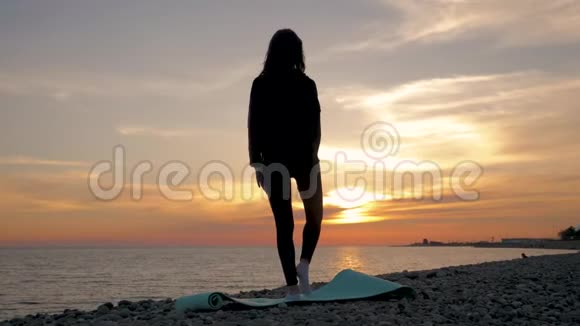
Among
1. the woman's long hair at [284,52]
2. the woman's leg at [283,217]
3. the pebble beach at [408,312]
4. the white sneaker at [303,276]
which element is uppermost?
the woman's long hair at [284,52]

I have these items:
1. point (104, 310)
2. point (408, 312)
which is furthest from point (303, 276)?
point (104, 310)

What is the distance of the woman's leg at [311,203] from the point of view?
6.34 m

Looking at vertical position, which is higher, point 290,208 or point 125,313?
point 290,208

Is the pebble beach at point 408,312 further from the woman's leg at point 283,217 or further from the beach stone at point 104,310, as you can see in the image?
the woman's leg at point 283,217

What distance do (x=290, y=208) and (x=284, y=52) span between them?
65.9 inches

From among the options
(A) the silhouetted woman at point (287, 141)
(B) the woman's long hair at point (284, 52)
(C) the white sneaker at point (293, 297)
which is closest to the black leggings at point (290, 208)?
(A) the silhouetted woman at point (287, 141)

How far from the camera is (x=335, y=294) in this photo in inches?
270

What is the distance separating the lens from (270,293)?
31.3 feet

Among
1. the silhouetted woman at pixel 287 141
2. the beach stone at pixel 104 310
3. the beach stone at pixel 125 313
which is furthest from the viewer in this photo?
the beach stone at pixel 104 310

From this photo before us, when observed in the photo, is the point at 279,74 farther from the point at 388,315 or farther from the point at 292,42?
the point at 388,315

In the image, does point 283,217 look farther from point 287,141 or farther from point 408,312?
point 408,312

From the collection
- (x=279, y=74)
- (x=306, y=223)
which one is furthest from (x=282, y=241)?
(x=279, y=74)

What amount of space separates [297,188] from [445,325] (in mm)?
2082

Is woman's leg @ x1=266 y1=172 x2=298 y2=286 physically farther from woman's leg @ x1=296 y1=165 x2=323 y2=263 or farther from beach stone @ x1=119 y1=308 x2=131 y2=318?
beach stone @ x1=119 y1=308 x2=131 y2=318
